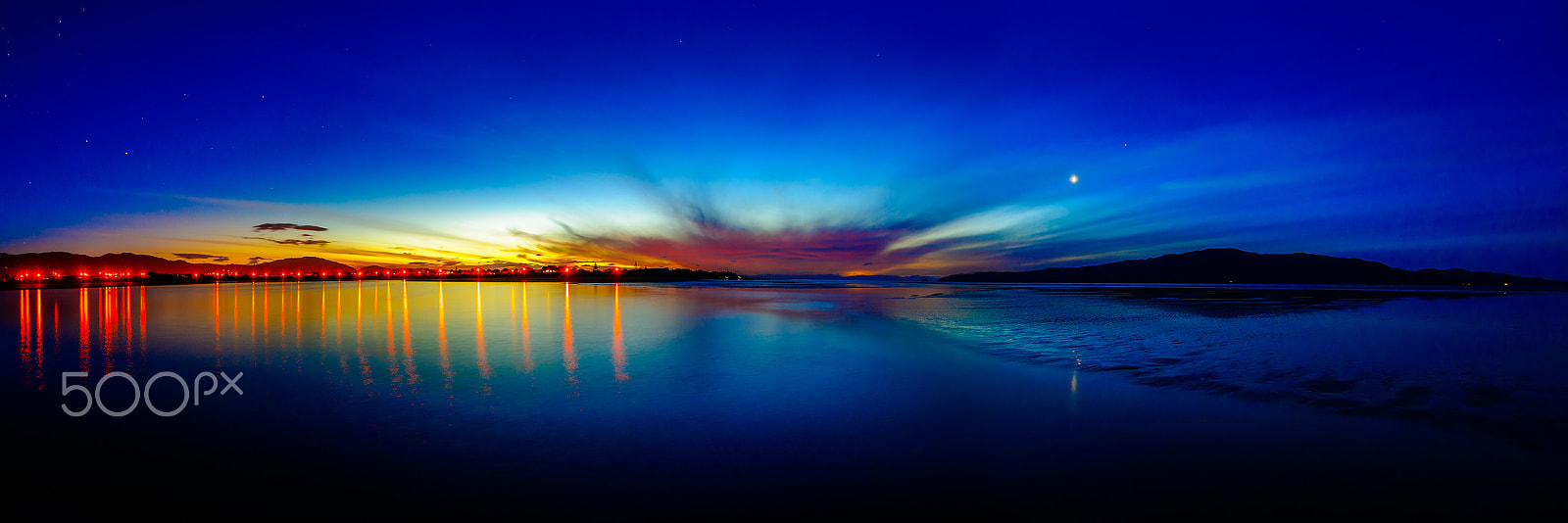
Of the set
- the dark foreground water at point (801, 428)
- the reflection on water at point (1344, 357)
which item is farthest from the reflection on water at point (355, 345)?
the reflection on water at point (1344, 357)

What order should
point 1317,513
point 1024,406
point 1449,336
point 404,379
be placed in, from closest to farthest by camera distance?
1. point 1317,513
2. point 1024,406
3. point 404,379
4. point 1449,336

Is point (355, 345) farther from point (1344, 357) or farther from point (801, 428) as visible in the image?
point (1344, 357)

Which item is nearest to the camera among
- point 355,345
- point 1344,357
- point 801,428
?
point 801,428

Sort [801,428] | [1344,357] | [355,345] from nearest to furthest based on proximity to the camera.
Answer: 1. [801,428]
2. [1344,357]
3. [355,345]

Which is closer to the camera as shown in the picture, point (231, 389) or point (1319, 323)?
point (231, 389)

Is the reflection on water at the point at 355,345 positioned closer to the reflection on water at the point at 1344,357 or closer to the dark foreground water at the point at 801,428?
the dark foreground water at the point at 801,428

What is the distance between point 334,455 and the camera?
6.08 m

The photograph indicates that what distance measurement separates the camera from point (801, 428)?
24.0 feet

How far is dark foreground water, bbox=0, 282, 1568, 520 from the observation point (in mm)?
5023

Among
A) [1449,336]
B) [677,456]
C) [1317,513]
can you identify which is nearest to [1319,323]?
[1449,336]

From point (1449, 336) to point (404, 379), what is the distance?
25092mm

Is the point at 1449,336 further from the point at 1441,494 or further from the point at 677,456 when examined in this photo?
the point at 677,456

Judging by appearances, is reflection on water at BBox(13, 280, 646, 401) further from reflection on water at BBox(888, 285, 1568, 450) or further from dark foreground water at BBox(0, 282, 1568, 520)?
reflection on water at BBox(888, 285, 1568, 450)

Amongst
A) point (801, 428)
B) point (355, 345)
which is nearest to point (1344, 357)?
point (801, 428)
